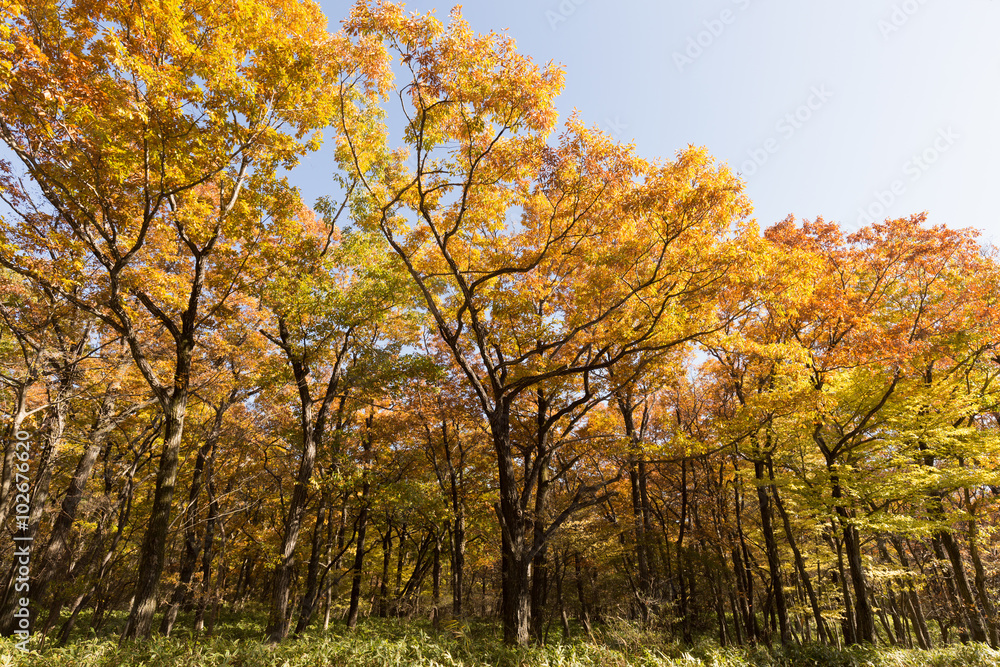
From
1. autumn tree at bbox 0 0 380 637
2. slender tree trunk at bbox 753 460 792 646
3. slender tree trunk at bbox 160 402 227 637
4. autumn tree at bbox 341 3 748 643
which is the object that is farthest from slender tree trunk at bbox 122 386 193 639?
slender tree trunk at bbox 753 460 792 646

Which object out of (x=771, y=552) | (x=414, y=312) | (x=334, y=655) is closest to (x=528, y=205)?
(x=414, y=312)

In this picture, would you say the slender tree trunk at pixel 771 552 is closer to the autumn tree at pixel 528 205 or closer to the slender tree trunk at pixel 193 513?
the autumn tree at pixel 528 205

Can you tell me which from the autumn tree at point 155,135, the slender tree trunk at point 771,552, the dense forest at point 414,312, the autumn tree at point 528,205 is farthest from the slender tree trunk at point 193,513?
the slender tree trunk at point 771,552

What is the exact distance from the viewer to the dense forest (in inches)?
254

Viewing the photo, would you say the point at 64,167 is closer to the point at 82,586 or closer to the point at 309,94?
the point at 309,94

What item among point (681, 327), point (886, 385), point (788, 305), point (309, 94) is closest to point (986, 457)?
point (886, 385)

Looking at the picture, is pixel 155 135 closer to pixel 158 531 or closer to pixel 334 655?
pixel 158 531

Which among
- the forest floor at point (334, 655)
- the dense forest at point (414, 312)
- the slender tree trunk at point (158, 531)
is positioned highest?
the dense forest at point (414, 312)

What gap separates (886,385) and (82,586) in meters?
22.1

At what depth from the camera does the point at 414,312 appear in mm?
11406

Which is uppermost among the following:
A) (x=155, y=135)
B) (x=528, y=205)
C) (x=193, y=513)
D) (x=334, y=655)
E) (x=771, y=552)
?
(x=528, y=205)

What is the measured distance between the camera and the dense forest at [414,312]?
254 inches

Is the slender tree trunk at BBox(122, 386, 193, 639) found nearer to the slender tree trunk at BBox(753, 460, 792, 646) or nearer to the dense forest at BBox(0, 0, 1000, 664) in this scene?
the dense forest at BBox(0, 0, 1000, 664)

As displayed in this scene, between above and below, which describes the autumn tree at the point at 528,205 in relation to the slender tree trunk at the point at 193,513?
above
